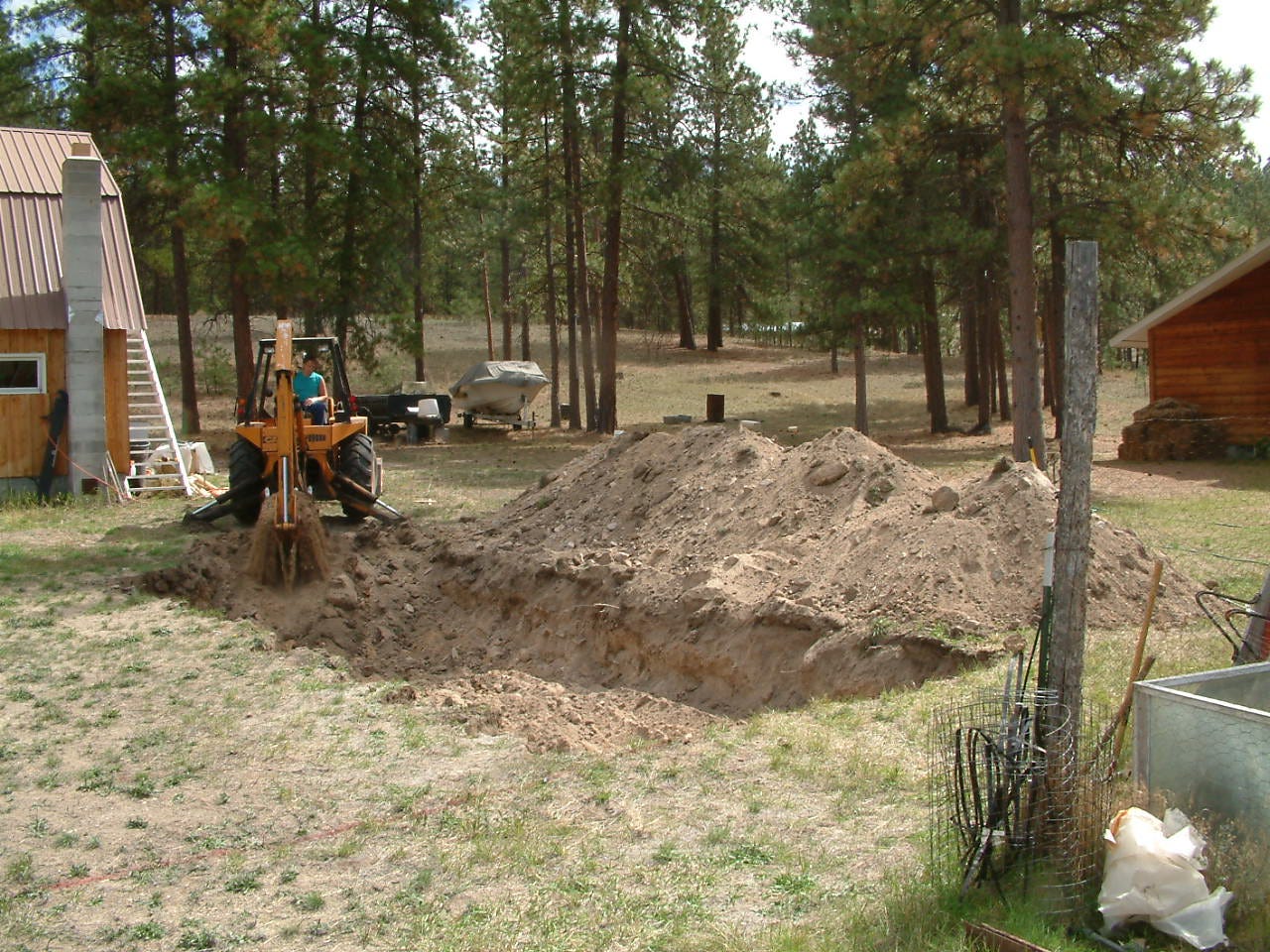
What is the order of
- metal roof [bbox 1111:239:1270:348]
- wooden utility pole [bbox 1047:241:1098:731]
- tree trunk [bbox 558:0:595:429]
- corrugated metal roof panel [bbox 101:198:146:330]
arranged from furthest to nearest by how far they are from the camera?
1. tree trunk [bbox 558:0:595:429]
2. metal roof [bbox 1111:239:1270:348]
3. corrugated metal roof panel [bbox 101:198:146:330]
4. wooden utility pole [bbox 1047:241:1098:731]

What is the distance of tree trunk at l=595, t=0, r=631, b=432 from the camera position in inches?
1067

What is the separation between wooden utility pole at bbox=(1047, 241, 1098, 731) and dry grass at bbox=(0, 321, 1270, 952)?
41.0 inches

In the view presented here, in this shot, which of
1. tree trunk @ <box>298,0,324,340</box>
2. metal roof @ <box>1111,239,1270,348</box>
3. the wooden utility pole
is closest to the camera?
the wooden utility pole

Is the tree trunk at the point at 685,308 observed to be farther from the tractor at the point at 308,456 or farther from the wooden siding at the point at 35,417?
the tractor at the point at 308,456

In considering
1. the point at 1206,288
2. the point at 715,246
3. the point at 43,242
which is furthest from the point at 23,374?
the point at 715,246

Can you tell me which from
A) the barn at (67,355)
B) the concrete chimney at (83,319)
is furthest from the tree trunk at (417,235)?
the concrete chimney at (83,319)

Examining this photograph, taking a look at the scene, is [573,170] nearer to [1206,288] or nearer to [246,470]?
[1206,288]

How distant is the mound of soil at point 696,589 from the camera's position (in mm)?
9070

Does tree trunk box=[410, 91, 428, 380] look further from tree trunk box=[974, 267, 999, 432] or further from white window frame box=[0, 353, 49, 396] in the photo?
tree trunk box=[974, 267, 999, 432]

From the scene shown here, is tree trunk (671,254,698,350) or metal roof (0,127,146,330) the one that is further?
tree trunk (671,254,698,350)

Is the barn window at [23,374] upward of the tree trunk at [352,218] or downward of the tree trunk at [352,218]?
downward

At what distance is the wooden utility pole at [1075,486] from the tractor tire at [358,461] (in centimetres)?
1081

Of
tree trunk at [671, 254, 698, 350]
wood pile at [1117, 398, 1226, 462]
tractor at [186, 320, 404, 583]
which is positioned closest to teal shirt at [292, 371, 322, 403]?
tractor at [186, 320, 404, 583]

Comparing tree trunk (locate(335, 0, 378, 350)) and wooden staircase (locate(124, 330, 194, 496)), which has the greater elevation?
tree trunk (locate(335, 0, 378, 350))
